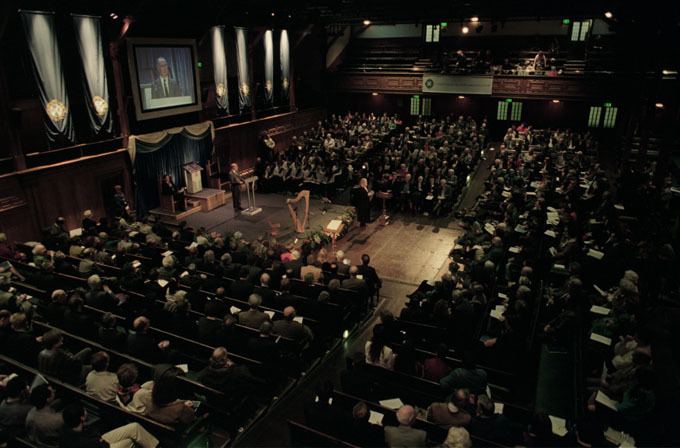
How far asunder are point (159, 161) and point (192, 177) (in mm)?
1306

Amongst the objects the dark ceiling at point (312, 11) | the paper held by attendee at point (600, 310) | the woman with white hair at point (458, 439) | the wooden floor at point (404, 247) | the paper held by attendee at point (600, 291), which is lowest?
the wooden floor at point (404, 247)

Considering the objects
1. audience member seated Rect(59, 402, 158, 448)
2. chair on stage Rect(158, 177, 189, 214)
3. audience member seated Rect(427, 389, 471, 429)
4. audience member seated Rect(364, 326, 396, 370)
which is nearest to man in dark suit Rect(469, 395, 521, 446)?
audience member seated Rect(427, 389, 471, 429)

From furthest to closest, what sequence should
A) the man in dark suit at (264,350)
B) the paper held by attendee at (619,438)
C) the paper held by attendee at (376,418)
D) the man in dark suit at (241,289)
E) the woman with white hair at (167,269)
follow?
the woman with white hair at (167,269), the man in dark suit at (241,289), the man in dark suit at (264,350), the paper held by attendee at (376,418), the paper held by attendee at (619,438)

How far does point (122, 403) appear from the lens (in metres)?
5.48

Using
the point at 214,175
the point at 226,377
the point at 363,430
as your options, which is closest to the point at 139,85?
the point at 214,175

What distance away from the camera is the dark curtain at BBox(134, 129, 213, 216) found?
14.4m

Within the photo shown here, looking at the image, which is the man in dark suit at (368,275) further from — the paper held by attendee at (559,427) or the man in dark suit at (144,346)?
the paper held by attendee at (559,427)

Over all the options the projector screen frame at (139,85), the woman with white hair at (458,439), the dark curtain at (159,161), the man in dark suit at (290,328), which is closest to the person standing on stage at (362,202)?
the dark curtain at (159,161)

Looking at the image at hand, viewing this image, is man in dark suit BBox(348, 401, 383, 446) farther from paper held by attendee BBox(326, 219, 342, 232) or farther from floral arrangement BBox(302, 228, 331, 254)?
paper held by attendee BBox(326, 219, 342, 232)

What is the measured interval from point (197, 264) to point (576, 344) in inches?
283

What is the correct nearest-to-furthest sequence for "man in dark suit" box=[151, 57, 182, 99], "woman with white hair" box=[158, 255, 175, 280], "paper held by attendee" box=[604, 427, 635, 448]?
"paper held by attendee" box=[604, 427, 635, 448] → "woman with white hair" box=[158, 255, 175, 280] → "man in dark suit" box=[151, 57, 182, 99]

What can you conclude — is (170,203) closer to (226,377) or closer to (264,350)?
(264,350)

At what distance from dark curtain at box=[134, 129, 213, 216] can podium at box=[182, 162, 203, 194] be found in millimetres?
222

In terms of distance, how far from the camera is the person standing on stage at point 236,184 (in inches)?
584
